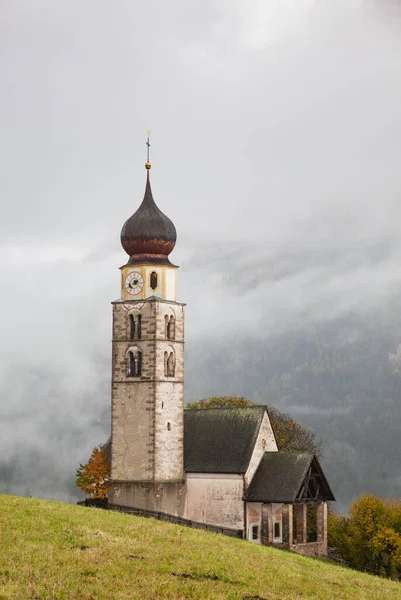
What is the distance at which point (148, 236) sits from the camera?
53969 mm

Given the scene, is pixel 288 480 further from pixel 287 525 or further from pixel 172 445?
pixel 172 445

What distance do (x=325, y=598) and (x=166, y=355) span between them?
27.9 meters

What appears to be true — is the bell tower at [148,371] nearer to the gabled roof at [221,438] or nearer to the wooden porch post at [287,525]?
the gabled roof at [221,438]

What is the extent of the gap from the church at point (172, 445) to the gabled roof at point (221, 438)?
69 mm

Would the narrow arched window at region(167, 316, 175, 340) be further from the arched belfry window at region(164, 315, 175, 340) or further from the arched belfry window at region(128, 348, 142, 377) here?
the arched belfry window at region(128, 348, 142, 377)

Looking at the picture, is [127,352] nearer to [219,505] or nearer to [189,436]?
[189,436]

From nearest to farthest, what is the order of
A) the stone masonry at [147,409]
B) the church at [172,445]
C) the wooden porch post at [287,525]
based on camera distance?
the wooden porch post at [287,525]
the church at [172,445]
the stone masonry at [147,409]

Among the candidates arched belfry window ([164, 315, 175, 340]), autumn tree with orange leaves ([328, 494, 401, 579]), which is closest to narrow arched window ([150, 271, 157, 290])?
arched belfry window ([164, 315, 175, 340])

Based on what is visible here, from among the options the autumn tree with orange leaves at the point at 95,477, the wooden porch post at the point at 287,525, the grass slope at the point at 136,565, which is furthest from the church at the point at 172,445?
the grass slope at the point at 136,565

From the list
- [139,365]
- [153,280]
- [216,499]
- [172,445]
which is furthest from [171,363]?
[216,499]

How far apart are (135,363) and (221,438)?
7258 mm

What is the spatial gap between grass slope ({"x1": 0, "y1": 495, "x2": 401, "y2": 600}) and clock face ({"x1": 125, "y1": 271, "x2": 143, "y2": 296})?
18629mm

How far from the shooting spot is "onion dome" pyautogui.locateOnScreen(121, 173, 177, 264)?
177 ft

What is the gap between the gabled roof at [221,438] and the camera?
173 ft
